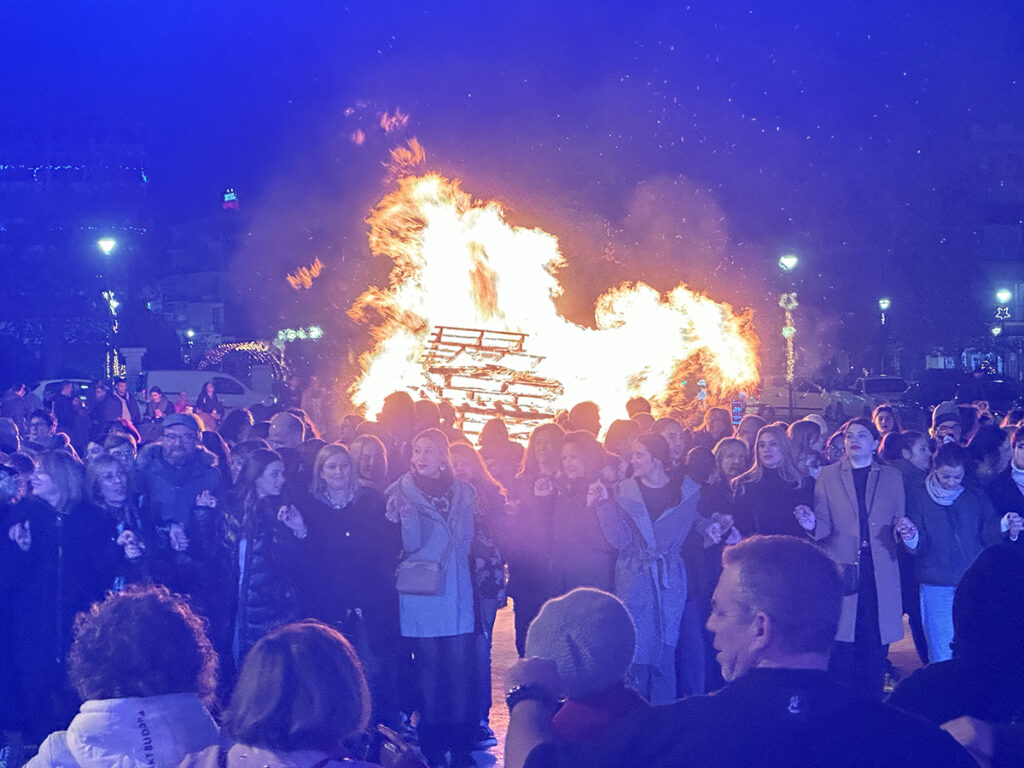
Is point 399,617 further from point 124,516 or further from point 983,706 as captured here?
point 983,706

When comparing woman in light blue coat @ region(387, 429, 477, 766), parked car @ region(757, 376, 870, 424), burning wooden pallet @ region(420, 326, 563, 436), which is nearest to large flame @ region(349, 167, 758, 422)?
burning wooden pallet @ region(420, 326, 563, 436)

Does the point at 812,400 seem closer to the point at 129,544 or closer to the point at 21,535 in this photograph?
the point at 129,544

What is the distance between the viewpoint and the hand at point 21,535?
6996mm

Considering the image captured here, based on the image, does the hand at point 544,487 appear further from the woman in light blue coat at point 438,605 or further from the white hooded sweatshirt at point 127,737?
the white hooded sweatshirt at point 127,737

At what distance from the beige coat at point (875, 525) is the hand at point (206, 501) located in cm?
395

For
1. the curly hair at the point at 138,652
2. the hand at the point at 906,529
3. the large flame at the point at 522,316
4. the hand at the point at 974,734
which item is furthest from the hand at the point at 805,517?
the large flame at the point at 522,316

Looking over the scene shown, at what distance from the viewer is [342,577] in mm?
7289

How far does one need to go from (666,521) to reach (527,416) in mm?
8728

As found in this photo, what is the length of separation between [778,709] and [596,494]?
17.3ft

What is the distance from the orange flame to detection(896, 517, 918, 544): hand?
136 feet

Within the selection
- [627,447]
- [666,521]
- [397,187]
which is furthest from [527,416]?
[397,187]

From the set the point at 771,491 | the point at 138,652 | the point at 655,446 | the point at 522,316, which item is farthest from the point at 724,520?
the point at 522,316

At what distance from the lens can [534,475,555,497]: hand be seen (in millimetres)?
8422

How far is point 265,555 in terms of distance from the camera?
23.8ft
